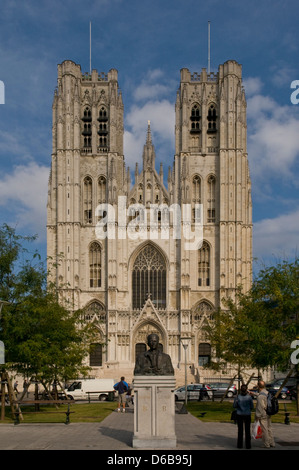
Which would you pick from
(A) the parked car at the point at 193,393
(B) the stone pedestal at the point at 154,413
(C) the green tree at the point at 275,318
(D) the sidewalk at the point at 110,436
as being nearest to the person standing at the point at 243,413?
(D) the sidewalk at the point at 110,436

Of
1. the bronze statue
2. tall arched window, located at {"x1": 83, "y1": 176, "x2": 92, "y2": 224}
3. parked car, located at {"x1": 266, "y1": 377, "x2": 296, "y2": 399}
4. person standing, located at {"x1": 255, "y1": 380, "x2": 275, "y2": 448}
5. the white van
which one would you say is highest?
tall arched window, located at {"x1": 83, "y1": 176, "x2": 92, "y2": 224}

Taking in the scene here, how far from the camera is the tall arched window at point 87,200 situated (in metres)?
59.5

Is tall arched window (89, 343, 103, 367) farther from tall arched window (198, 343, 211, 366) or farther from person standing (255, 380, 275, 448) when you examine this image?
person standing (255, 380, 275, 448)

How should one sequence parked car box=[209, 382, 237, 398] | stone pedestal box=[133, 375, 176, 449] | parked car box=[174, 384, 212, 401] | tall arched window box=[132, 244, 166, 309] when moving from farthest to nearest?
tall arched window box=[132, 244, 166, 309], parked car box=[209, 382, 237, 398], parked car box=[174, 384, 212, 401], stone pedestal box=[133, 375, 176, 449]

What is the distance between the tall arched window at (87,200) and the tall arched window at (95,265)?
262 centimetres

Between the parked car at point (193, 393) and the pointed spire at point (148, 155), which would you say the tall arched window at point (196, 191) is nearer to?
the pointed spire at point (148, 155)

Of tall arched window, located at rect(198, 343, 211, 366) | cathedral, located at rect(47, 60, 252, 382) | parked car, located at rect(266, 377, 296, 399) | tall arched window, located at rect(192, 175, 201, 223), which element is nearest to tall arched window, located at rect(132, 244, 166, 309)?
cathedral, located at rect(47, 60, 252, 382)

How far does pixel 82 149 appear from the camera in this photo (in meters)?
60.8

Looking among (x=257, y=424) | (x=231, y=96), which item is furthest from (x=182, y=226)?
(x=257, y=424)

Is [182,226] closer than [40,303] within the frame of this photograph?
No

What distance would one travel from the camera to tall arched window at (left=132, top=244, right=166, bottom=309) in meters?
58.0

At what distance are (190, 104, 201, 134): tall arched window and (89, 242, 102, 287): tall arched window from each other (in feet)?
49.0
